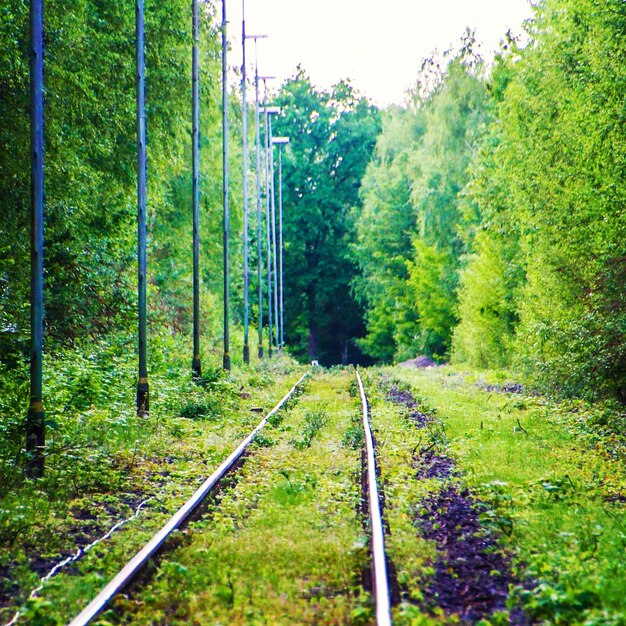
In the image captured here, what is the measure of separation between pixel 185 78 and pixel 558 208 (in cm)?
1145

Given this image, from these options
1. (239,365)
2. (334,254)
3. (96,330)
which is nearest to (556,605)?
(96,330)

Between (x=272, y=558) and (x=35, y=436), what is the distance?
468 cm

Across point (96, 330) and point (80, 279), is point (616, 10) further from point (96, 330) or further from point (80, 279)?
point (96, 330)

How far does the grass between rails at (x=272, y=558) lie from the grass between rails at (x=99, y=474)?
552 millimetres

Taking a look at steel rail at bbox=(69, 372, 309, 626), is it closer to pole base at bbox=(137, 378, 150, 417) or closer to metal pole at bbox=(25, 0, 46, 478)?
metal pole at bbox=(25, 0, 46, 478)

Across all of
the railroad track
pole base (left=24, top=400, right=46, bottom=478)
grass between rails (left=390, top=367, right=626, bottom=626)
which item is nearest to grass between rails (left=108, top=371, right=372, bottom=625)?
the railroad track

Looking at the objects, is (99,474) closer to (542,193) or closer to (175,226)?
(542,193)

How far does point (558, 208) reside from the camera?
17.7 metres

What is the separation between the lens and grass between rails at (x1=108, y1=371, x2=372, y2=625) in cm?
496

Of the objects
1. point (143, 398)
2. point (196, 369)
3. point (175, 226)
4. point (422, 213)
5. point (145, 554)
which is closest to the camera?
point (145, 554)

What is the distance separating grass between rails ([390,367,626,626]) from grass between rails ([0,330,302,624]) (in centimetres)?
270

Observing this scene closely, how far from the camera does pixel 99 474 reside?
943cm

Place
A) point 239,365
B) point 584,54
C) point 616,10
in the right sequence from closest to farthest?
point 616,10, point 584,54, point 239,365

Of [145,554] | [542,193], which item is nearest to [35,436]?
Result: [145,554]
